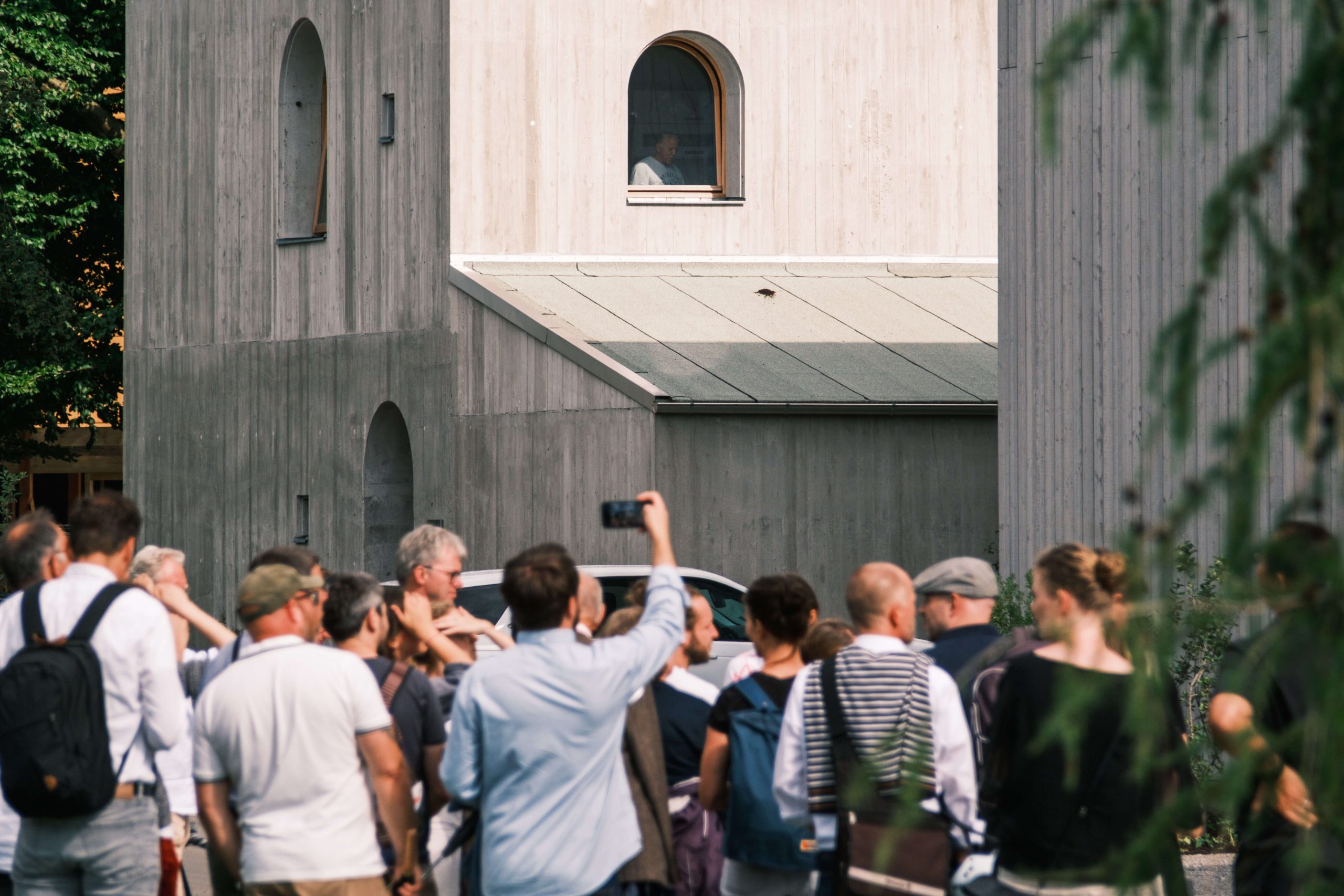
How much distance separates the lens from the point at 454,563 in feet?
22.7

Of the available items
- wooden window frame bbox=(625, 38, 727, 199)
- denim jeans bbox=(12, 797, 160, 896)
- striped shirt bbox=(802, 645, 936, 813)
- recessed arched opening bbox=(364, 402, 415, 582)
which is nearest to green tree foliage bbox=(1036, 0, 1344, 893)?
striped shirt bbox=(802, 645, 936, 813)

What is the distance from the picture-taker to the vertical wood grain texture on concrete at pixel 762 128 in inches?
802

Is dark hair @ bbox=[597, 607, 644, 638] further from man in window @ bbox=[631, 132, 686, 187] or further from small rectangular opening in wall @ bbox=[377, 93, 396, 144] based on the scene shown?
small rectangular opening in wall @ bbox=[377, 93, 396, 144]

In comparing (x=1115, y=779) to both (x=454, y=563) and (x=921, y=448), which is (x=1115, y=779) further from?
(x=921, y=448)

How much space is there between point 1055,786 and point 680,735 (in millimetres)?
1722

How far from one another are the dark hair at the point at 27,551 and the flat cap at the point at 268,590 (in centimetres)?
107

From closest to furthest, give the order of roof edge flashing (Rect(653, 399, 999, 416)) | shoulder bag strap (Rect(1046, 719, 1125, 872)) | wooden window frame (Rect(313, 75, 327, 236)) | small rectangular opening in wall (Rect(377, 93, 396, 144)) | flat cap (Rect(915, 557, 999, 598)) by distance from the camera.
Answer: shoulder bag strap (Rect(1046, 719, 1125, 872))
flat cap (Rect(915, 557, 999, 598))
roof edge flashing (Rect(653, 399, 999, 416))
small rectangular opening in wall (Rect(377, 93, 396, 144))
wooden window frame (Rect(313, 75, 327, 236))

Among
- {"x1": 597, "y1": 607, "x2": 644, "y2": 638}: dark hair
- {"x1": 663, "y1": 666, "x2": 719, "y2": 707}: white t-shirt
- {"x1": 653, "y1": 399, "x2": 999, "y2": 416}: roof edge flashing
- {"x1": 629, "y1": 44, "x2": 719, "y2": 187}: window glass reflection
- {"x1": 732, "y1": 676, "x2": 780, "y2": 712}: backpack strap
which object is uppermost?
{"x1": 629, "y1": 44, "x2": 719, "y2": 187}: window glass reflection

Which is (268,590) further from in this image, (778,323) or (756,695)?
(778,323)

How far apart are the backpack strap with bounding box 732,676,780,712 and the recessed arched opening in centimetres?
1608

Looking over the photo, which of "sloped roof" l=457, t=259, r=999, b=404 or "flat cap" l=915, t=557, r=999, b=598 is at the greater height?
"sloped roof" l=457, t=259, r=999, b=404

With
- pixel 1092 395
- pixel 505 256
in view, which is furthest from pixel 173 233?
pixel 1092 395

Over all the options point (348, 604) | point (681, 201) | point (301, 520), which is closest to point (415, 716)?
point (348, 604)

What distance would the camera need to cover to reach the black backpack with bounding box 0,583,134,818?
18.6 ft
